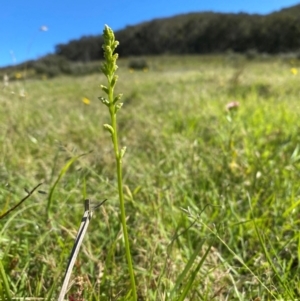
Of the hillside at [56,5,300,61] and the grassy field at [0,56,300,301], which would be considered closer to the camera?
the grassy field at [0,56,300,301]

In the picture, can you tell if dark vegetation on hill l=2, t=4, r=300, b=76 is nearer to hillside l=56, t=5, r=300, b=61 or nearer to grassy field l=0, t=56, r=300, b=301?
hillside l=56, t=5, r=300, b=61

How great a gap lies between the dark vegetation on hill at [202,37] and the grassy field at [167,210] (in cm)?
2188

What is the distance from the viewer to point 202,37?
94.8ft

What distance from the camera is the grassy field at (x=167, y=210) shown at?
0.63 m

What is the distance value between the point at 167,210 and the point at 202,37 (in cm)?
2971

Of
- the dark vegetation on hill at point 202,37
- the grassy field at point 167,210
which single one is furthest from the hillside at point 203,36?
the grassy field at point 167,210

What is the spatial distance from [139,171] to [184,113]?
1.03 m

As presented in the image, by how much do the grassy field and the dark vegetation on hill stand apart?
71.8 feet

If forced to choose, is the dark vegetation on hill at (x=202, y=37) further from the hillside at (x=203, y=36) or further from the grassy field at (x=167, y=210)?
the grassy field at (x=167, y=210)

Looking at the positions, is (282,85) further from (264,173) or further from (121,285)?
(121,285)

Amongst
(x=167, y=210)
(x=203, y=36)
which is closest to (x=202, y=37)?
(x=203, y=36)

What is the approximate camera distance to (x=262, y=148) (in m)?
1.50

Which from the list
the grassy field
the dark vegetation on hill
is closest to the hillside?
the dark vegetation on hill

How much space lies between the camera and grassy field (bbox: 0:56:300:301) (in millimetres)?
635
